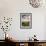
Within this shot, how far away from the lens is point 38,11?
4.65m

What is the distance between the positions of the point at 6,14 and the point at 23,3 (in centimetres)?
74

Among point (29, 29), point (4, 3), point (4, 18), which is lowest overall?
point (29, 29)

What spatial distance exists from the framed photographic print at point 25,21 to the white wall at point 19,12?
11 centimetres

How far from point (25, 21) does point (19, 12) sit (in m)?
0.40

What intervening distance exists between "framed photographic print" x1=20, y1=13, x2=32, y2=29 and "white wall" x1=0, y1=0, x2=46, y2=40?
109 millimetres

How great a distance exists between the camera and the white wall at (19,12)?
15.2 feet

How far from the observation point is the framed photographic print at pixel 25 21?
15.2 feet

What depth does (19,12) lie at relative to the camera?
4.64 m

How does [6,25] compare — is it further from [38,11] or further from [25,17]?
[38,11]

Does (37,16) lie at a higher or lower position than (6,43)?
higher

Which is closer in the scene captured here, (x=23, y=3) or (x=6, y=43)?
(x=6, y=43)

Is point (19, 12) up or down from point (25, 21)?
up


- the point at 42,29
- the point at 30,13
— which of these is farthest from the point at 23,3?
the point at 42,29

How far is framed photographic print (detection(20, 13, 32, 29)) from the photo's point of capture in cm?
464
